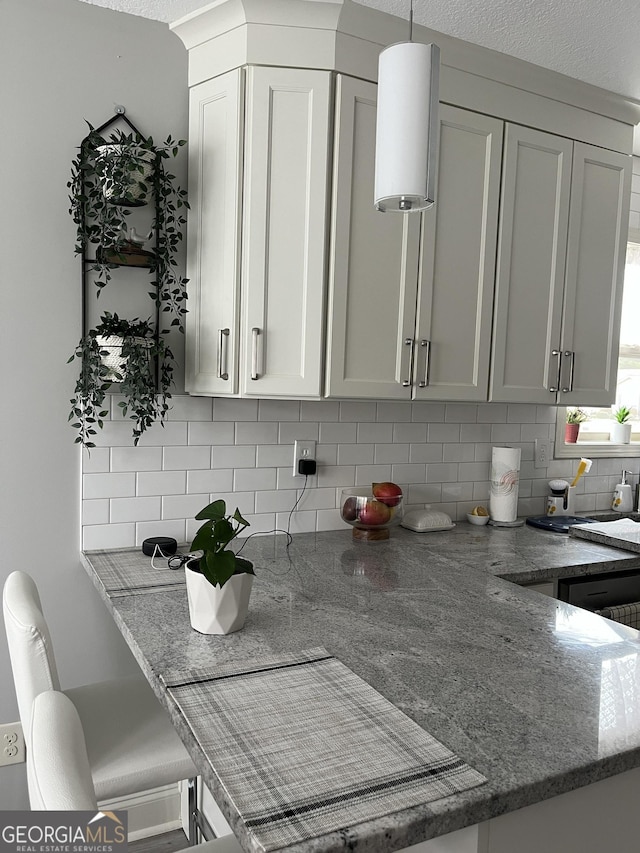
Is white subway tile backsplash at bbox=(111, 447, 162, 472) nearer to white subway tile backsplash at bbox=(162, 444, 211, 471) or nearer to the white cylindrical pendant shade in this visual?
white subway tile backsplash at bbox=(162, 444, 211, 471)

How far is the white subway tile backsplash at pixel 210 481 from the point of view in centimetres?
236

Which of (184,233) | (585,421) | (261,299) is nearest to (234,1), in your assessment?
(184,233)

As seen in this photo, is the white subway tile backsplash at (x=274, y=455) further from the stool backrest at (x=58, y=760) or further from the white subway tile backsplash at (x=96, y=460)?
the stool backrest at (x=58, y=760)

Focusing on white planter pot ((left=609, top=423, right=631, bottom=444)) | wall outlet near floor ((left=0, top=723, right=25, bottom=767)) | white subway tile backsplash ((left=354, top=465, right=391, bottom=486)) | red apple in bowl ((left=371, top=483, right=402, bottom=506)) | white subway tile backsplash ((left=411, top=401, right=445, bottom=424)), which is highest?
white subway tile backsplash ((left=411, top=401, right=445, bottom=424))

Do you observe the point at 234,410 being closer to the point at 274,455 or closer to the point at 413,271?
the point at 274,455

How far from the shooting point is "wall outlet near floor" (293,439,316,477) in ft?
8.27

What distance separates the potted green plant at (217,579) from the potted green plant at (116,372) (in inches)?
25.3

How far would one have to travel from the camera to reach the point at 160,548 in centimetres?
218

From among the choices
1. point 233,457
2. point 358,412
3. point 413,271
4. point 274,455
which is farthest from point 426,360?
point 233,457

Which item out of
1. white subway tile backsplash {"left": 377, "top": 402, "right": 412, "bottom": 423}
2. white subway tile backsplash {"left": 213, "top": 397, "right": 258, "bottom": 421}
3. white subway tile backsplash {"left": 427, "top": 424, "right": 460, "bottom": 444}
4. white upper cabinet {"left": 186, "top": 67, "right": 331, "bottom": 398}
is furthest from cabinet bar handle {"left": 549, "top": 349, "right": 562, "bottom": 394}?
white subway tile backsplash {"left": 213, "top": 397, "right": 258, "bottom": 421}

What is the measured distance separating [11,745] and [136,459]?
94cm

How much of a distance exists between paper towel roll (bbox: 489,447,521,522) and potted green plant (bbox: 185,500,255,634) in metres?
1.53

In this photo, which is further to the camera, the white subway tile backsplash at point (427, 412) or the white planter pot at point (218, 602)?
the white subway tile backsplash at point (427, 412)

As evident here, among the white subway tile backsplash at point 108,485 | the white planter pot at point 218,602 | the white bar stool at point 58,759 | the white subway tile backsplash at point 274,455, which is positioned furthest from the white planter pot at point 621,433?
the white bar stool at point 58,759
